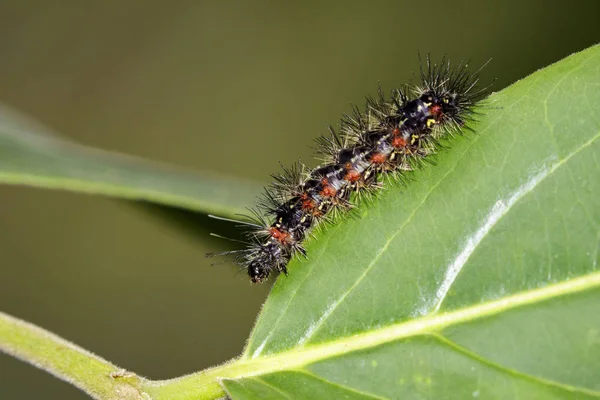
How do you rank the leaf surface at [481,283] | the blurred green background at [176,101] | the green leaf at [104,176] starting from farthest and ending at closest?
the blurred green background at [176,101] → the green leaf at [104,176] → the leaf surface at [481,283]

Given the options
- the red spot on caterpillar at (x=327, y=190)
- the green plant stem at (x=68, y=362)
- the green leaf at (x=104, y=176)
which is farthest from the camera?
the red spot on caterpillar at (x=327, y=190)

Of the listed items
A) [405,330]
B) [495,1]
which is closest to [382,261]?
[405,330]

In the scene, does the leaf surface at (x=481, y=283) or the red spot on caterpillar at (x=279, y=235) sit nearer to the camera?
the leaf surface at (x=481, y=283)

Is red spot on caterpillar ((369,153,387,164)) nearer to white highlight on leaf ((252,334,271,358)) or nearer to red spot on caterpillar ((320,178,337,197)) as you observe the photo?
red spot on caterpillar ((320,178,337,197))

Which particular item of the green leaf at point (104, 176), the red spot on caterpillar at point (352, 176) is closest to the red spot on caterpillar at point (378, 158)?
the red spot on caterpillar at point (352, 176)

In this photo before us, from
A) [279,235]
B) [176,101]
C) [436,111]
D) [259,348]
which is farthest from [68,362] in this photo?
[176,101]

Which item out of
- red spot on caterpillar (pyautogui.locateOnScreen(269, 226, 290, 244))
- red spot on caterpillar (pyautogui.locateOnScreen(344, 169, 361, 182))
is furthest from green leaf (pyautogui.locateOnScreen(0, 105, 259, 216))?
red spot on caterpillar (pyautogui.locateOnScreen(344, 169, 361, 182))

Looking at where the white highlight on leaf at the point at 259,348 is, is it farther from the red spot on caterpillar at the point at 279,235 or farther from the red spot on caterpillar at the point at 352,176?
the red spot on caterpillar at the point at 352,176
